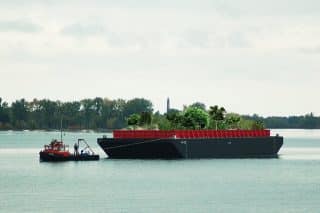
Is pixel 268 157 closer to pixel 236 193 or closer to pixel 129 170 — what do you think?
pixel 129 170

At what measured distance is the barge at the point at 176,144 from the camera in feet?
505

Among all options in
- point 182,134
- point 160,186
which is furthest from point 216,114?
point 160,186

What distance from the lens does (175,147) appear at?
154 m

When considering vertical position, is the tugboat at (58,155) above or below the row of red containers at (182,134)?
below

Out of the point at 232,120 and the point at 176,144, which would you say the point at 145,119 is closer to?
the point at 176,144

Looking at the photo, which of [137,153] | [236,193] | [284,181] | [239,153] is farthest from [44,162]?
[236,193]

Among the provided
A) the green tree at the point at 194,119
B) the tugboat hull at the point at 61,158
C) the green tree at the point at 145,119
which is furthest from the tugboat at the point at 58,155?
the green tree at the point at 194,119

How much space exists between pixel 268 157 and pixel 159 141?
973 inches

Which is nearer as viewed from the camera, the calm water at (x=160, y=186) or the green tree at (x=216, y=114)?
the calm water at (x=160, y=186)

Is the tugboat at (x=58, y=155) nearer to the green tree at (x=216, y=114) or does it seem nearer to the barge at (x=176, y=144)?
the barge at (x=176, y=144)

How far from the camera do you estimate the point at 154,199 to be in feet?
330

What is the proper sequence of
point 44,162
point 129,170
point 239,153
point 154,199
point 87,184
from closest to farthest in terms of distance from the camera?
point 154,199
point 87,184
point 129,170
point 44,162
point 239,153

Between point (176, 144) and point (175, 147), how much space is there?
16.0 inches

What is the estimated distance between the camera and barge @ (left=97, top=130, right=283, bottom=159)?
6058 inches
